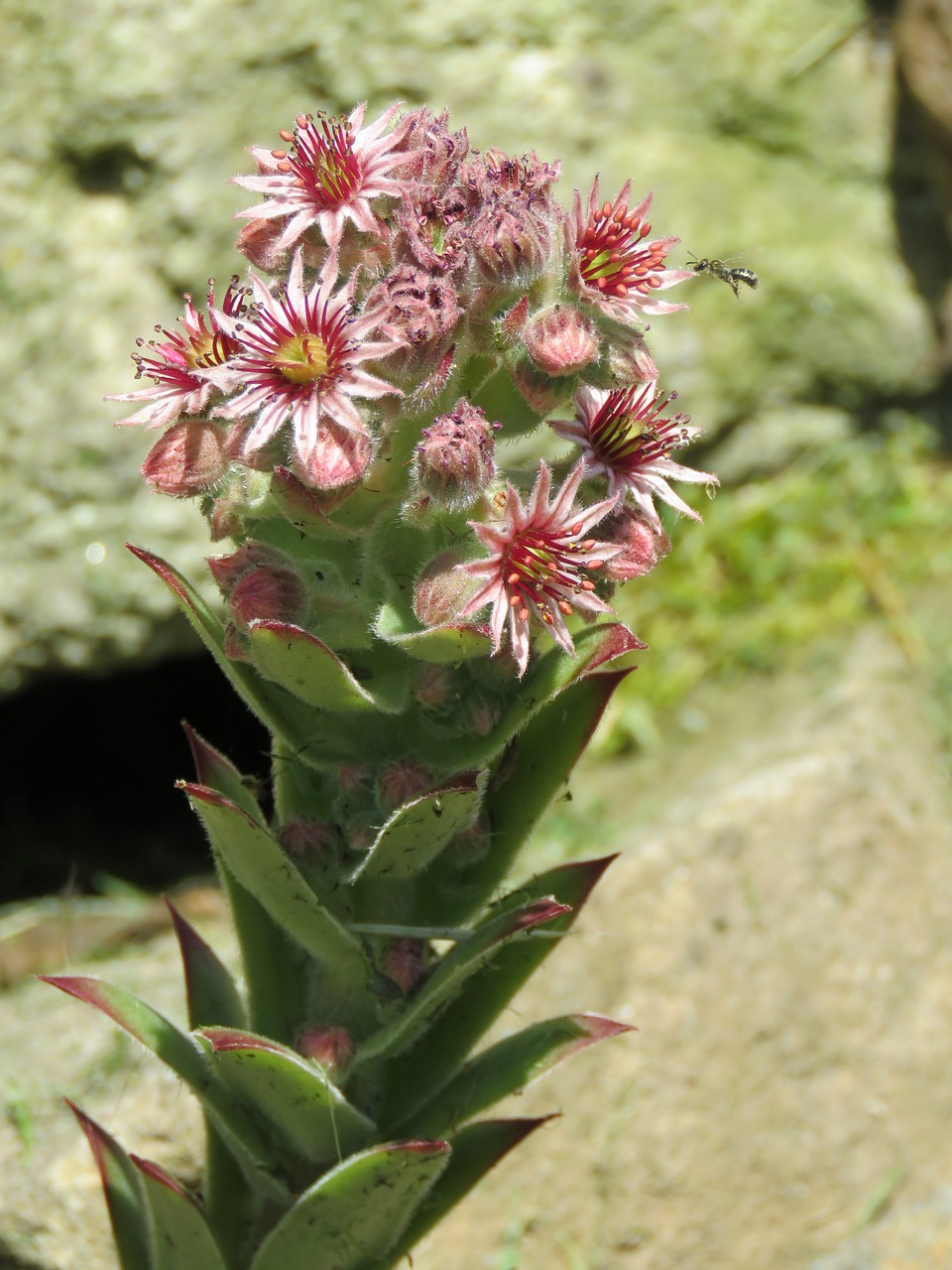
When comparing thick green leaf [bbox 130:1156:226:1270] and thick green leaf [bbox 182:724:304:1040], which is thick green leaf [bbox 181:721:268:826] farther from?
thick green leaf [bbox 130:1156:226:1270]

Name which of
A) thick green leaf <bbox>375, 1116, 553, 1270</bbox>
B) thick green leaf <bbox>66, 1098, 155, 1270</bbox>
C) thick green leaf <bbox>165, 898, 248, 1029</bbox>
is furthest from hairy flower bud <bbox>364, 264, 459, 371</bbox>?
thick green leaf <bbox>66, 1098, 155, 1270</bbox>

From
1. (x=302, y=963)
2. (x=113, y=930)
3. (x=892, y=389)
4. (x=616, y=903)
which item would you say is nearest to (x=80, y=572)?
(x=113, y=930)

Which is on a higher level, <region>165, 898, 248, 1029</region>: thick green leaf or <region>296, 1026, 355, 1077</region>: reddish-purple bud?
<region>296, 1026, 355, 1077</region>: reddish-purple bud

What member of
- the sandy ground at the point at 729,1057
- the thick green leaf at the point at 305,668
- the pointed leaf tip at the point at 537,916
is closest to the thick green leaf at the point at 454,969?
the pointed leaf tip at the point at 537,916

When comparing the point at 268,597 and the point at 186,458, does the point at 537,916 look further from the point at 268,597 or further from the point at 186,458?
the point at 186,458

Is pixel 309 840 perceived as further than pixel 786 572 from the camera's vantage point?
No

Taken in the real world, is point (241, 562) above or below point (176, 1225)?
above

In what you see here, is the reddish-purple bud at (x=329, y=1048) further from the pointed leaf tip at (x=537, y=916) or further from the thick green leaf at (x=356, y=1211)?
the pointed leaf tip at (x=537, y=916)

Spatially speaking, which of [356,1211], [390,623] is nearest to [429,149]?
[390,623]
